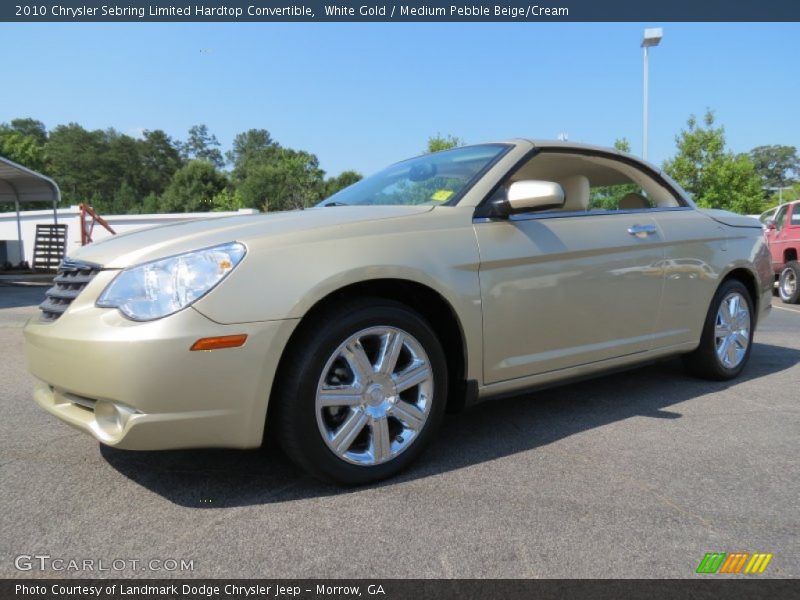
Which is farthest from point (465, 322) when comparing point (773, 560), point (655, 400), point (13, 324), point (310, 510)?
point (13, 324)

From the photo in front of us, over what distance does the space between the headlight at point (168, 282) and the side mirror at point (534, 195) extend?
1.30m

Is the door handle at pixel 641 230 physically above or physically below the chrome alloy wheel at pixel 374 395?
above

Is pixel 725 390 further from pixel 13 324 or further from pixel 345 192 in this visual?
pixel 13 324

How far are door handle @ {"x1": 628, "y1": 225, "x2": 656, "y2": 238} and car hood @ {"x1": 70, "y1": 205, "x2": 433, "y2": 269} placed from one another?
135cm

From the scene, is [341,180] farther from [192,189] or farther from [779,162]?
[779,162]

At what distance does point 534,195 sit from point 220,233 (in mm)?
1404

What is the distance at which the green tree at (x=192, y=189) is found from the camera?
174ft

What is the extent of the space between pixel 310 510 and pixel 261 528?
0.21 m

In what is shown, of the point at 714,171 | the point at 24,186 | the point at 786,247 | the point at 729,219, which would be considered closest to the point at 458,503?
the point at 729,219

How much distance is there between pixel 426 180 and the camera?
10.9 feet

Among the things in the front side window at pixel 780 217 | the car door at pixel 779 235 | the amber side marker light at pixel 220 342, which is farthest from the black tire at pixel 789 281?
the amber side marker light at pixel 220 342

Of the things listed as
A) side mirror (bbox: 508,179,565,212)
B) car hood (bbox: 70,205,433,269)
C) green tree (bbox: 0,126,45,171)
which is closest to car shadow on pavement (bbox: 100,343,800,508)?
car hood (bbox: 70,205,433,269)

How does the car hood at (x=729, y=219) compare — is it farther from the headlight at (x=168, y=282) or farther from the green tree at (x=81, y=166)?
the green tree at (x=81, y=166)

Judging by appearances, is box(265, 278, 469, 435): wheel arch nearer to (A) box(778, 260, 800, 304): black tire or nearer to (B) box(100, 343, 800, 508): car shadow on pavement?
(B) box(100, 343, 800, 508): car shadow on pavement
